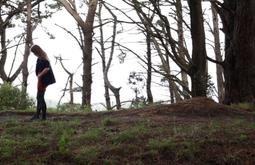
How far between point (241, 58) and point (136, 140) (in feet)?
17.9

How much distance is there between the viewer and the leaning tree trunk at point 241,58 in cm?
1278

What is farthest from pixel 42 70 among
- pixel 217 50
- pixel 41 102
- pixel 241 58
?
pixel 217 50

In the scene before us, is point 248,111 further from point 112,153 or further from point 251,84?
point 112,153

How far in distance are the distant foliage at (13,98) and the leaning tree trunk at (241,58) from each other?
332 inches

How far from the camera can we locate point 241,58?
12961mm

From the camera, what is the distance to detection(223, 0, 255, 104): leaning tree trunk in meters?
12.8

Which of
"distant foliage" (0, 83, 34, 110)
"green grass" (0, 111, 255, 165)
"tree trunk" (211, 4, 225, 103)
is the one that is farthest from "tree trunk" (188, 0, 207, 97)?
"tree trunk" (211, 4, 225, 103)

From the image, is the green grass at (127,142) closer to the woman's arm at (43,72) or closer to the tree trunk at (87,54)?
the woman's arm at (43,72)

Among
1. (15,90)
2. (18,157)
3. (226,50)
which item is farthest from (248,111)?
(15,90)

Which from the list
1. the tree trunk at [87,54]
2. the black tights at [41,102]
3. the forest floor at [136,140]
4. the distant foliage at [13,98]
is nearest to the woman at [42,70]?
the black tights at [41,102]

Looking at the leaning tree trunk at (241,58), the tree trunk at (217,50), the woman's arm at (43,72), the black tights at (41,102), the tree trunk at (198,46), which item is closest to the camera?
the woman's arm at (43,72)

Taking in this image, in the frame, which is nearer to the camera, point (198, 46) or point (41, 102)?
point (41, 102)

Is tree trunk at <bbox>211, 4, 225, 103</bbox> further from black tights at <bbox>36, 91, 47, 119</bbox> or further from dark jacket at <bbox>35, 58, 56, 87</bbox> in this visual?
dark jacket at <bbox>35, 58, 56, 87</bbox>

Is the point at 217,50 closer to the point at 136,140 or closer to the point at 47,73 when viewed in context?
the point at 47,73
